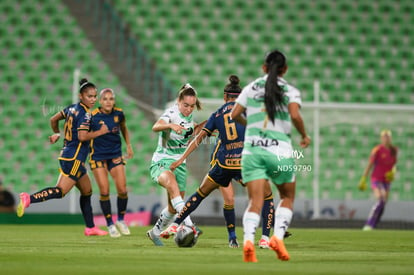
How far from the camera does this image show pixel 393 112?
770 inches

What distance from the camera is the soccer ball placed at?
9.88m

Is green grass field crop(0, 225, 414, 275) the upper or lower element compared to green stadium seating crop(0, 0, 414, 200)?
lower

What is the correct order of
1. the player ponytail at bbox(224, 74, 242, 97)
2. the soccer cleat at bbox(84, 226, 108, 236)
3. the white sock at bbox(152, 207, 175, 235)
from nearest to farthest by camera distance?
1. the player ponytail at bbox(224, 74, 242, 97)
2. the white sock at bbox(152, 207, 175, 235)
3. the soccer cleat at bbox(84, 226, 108, 236)

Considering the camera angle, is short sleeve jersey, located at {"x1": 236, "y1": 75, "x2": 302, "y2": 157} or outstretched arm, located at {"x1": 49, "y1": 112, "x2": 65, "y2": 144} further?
outstretched arm, located at {"x1": 49, "y1": 112, "x2": 65, "y2": 144}

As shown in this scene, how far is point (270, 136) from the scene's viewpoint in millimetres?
7801

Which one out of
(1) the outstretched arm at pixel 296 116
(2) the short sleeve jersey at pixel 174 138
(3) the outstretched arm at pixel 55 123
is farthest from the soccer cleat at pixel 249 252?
(3) the outstretched arm at pixel 55 123

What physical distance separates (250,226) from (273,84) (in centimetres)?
134

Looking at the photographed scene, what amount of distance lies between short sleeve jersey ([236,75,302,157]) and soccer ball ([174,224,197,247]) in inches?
91.1

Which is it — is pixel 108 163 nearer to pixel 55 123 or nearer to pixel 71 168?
pixel 71 168

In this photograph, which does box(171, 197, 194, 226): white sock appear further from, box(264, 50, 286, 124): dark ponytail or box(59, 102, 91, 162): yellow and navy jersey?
box(264, 50, 286, 124): dark ponytail

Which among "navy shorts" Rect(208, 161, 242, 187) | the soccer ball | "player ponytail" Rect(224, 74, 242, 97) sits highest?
"player ponytail" Rect(224, 74, 242, 97)

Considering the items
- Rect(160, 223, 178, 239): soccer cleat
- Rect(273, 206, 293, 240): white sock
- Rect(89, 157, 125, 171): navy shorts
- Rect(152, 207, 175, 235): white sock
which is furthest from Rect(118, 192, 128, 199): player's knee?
Rect(273, 206, 293, 240): white sock

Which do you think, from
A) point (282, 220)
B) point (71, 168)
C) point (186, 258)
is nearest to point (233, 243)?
point (186, 258)

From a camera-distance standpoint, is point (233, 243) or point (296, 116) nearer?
point (296, 116)
